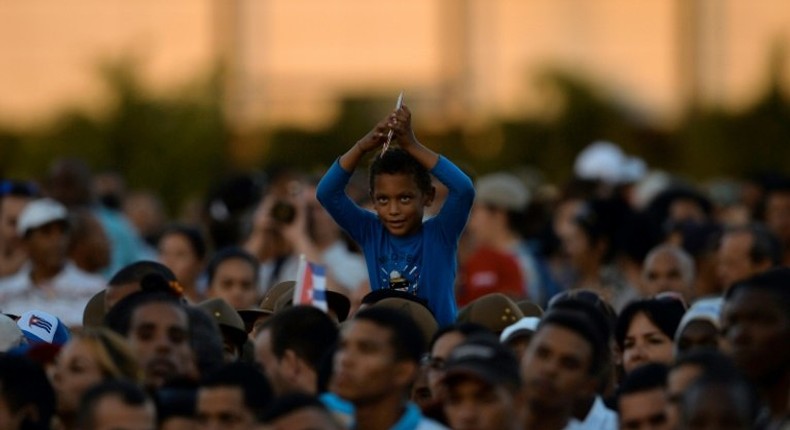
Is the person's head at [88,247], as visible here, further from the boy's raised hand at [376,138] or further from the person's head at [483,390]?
the person's head at [483,390]

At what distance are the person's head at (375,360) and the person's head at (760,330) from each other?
1323 millimetres

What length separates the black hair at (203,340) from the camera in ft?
31.9

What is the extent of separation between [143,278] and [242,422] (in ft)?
7.52

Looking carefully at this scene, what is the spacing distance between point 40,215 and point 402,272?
4560mm

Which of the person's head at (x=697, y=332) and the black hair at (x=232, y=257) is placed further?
the black hair at (x=232, y=257)

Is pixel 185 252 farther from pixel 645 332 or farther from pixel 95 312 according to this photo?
pixel 645 332

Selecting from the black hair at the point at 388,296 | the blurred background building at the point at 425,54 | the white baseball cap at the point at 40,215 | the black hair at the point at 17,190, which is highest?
the black hair at the point at 388,296

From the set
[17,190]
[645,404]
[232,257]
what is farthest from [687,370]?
[17,190]

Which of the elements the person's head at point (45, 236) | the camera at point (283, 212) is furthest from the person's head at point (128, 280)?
the camera at point (283, 212)

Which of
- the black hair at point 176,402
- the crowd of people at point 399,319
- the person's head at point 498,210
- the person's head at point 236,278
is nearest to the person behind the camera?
the crowd of people at point 399,319

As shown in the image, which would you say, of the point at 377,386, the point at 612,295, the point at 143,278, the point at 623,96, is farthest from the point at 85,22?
the point at 377,386

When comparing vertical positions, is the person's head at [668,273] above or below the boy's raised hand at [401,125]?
below

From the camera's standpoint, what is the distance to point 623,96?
3788cm

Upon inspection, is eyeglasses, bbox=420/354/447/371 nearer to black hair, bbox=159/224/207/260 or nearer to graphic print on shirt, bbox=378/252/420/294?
graphic print on shirt, bbox=378/252/420/294
